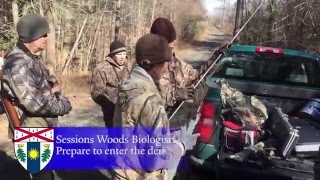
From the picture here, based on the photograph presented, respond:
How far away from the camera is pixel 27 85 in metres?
2.98

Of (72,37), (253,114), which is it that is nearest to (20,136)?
(253,114)

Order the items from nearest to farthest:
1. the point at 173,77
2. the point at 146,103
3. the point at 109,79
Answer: the point at 146,103
the point at 109,79
the point at 173,77

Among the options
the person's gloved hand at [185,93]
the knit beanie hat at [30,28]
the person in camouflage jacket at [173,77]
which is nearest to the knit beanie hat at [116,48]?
the person in camouflage jacket at [173,77]

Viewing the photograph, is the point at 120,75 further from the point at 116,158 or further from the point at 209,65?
the point at 116,158

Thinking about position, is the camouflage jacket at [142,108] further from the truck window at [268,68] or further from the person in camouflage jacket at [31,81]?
the truck window at [268,68]

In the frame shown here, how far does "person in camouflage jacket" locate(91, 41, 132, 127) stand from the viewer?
4.27 meters

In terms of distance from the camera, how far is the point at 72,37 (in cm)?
1584

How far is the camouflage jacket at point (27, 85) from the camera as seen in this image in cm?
296

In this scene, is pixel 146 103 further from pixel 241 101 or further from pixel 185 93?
pixel 241 101

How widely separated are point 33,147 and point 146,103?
1430 mm

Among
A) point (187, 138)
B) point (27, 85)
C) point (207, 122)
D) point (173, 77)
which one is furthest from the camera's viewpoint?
point (173, 77)

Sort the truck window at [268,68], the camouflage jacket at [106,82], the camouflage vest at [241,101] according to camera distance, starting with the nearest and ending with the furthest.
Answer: the camouflage jacket at [106,82] < the camouflage vest at [241,101] < the truck window at [268,68]

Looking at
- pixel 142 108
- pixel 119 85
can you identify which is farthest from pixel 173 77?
pixel 142 108

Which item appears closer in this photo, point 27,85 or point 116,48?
point 27,85
